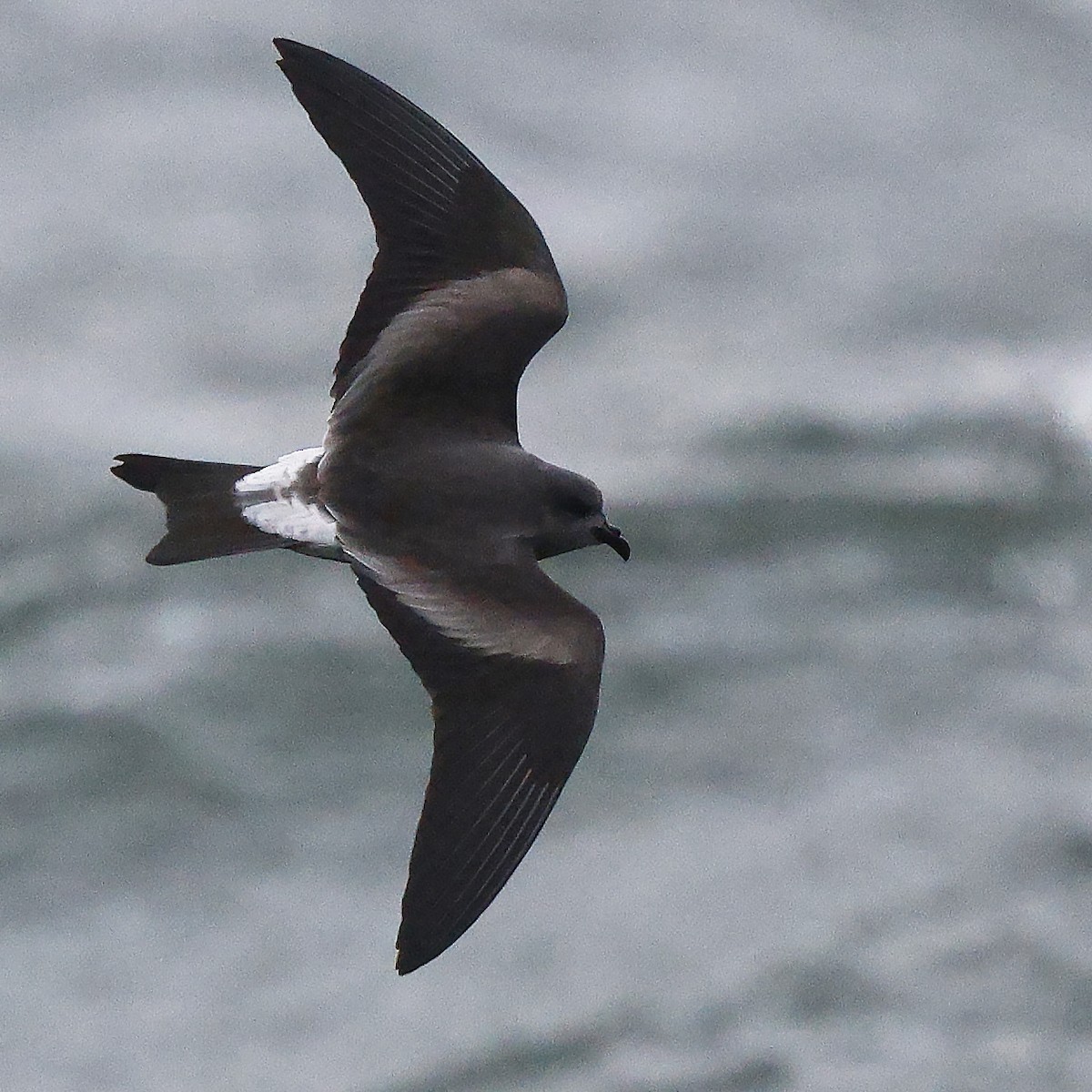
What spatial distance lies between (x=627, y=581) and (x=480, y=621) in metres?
3.51

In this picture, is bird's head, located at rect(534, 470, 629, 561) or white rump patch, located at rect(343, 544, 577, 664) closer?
white rump patch, located at rect(343, 544, 577, 664)

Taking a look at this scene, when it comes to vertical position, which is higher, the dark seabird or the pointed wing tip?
the dark seabird

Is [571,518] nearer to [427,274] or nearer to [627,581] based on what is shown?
[427,274]

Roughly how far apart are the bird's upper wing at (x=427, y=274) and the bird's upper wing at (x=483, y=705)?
0.47m

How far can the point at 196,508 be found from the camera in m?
6.52

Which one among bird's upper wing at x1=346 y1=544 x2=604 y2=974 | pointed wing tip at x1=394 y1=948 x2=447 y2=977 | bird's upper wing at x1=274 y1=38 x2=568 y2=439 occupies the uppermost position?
bird's upper wing at x1=274 y1=38 x2=568 y2=439

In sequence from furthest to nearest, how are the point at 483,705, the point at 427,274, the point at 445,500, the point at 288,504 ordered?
the point at 427,274 → the point at 288,504 → the point at 445,500 → the point at 483,705

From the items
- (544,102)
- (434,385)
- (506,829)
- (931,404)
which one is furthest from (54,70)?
(506,829)

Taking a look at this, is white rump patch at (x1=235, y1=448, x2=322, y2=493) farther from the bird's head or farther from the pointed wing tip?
the pointed wing tip

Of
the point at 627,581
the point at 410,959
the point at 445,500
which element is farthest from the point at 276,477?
the point at 627,581

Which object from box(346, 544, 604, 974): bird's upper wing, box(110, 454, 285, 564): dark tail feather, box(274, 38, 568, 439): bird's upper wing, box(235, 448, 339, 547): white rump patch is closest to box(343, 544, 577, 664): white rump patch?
box(346, 544, 604, 974): bird's upper wing

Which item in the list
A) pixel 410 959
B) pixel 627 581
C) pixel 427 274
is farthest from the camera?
pixel 627 581

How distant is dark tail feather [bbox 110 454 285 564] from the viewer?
6.38 meters

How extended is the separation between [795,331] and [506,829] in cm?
486
